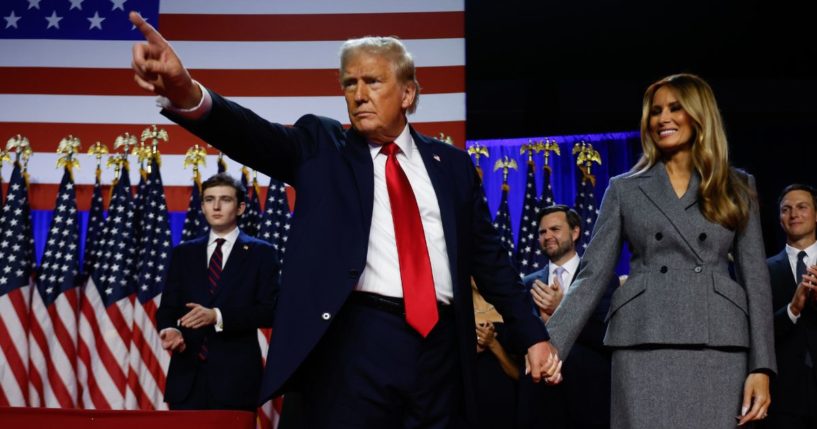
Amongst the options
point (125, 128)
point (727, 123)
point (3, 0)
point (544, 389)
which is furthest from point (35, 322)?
point (727, 123)

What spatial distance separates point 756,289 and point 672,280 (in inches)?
9.2

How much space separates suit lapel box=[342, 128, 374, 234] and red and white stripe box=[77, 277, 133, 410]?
12.6 feet

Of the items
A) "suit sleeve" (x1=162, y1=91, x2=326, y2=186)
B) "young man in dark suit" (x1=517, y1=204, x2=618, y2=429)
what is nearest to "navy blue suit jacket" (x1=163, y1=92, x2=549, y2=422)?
"suit sleeve" (x1=162, y1=91, x2=326, y2=186)

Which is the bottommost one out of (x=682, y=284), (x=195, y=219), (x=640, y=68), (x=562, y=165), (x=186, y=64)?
(x=682, y=284)

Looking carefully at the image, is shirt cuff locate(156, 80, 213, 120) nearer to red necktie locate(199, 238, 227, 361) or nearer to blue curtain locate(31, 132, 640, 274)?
red necktie locate(199, 238, 227, 361)

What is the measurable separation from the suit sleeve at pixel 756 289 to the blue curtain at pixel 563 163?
545 cm

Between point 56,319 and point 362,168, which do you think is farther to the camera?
point 56,319

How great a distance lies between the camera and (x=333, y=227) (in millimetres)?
2178

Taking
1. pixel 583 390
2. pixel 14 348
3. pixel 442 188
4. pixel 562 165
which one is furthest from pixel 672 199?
pixel 562 165

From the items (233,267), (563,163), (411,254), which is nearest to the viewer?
(411,254)

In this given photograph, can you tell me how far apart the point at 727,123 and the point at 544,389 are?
210 inches

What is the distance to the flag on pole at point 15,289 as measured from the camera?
560 cm

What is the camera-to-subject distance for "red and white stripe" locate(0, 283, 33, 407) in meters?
5.59

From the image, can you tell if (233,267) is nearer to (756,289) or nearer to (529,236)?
(529,236)
